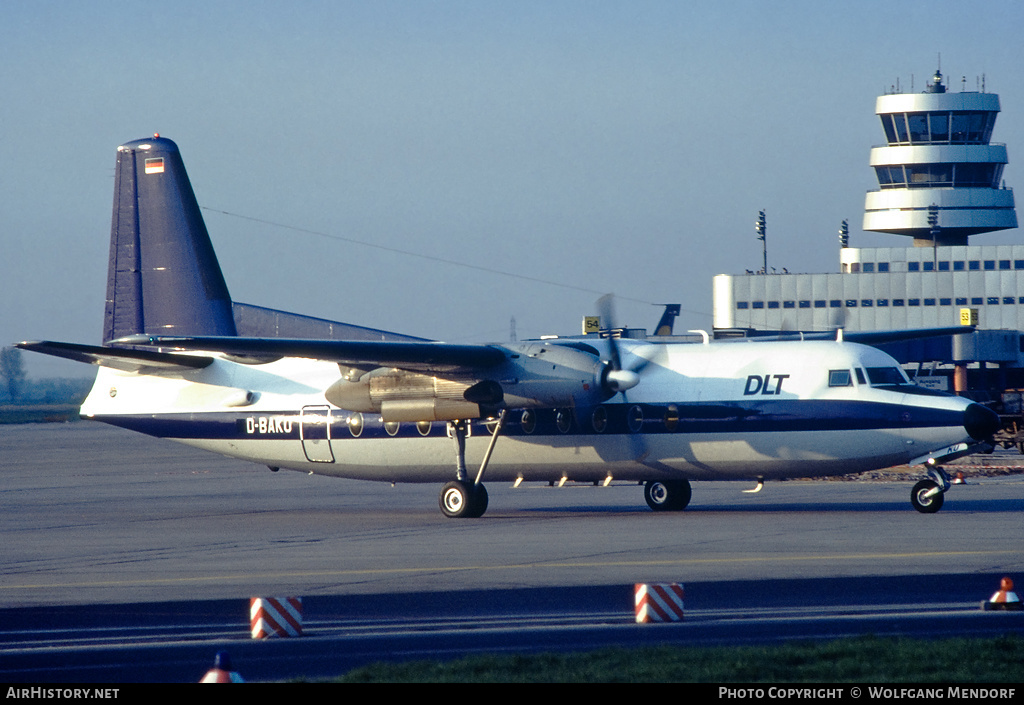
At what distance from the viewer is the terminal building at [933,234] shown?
2899 inches

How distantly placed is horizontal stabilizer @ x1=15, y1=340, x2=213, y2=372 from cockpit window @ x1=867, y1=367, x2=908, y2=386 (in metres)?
14.1

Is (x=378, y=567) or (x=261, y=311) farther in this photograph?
(x=261, y=311)

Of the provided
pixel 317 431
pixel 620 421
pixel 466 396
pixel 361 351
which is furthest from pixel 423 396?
pixel 620 421

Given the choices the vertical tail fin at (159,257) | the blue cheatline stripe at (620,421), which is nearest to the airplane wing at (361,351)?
the blue cheatline stripe at (620,421)

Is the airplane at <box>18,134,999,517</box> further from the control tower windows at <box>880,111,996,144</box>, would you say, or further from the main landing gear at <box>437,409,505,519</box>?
the control tower windows at <box>880,111,996,144</box>

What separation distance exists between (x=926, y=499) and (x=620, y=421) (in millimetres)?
5867

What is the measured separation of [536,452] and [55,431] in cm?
6638

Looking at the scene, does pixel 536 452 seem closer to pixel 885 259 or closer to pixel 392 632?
pixel 392 632

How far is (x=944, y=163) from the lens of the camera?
73625 millimetres

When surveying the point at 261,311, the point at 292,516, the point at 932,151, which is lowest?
the point at 292,516
